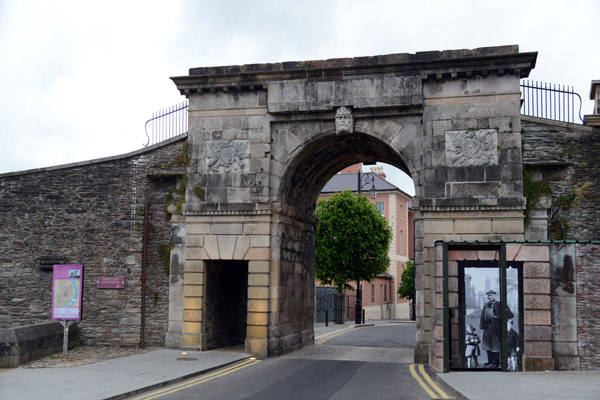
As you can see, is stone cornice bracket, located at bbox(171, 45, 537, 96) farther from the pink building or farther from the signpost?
the pink building

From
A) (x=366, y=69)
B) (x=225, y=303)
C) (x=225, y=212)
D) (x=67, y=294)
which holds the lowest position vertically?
(x=225, y=303)

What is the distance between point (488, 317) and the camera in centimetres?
1307

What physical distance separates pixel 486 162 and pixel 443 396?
739 cm

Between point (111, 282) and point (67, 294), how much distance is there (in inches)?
129

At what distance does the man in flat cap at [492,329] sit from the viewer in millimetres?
12984

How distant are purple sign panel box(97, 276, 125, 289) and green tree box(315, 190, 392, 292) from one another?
1883 centimetres

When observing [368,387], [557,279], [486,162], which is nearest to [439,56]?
[486,162]

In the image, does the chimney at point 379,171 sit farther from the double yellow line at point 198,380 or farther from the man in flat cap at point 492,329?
the man in flat cap at point 492,329

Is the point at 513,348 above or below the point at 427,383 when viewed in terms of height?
above

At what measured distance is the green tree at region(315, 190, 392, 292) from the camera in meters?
36.5

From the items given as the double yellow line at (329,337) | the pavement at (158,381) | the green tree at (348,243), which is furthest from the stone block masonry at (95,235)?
the green tree at (348,243)

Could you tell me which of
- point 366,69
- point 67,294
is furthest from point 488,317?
point 67,294

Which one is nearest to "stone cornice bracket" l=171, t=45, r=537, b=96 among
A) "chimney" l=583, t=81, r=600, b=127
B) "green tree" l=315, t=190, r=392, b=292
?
"chimney" l=583, t=81, r=600, b=127

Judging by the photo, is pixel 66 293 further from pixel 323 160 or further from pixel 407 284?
pixel 407 284
